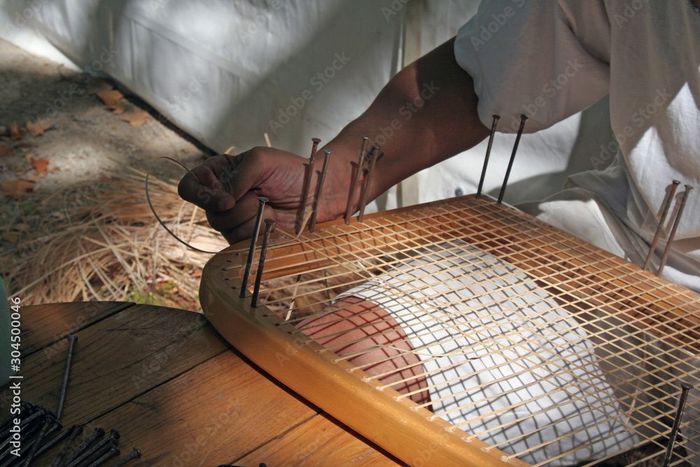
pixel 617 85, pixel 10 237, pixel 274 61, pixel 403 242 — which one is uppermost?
pixel 617 85

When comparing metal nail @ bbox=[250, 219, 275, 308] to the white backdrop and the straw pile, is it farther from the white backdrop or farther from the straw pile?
the straw pile

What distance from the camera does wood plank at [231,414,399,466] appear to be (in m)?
0.79

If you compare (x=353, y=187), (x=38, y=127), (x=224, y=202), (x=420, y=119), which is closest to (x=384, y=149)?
(x=420, y=119)

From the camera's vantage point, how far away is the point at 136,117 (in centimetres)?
311

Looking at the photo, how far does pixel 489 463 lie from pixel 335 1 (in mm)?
1851

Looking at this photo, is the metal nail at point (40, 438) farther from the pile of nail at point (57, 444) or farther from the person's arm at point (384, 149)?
the person's arm at point (384, 149)

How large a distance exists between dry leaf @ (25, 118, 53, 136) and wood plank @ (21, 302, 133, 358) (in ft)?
6.78

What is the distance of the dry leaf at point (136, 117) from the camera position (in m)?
3.08

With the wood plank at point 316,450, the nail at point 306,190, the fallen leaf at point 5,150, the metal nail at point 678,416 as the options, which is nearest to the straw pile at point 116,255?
the fallen leaf at point 5,150

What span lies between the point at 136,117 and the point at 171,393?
7.92ft

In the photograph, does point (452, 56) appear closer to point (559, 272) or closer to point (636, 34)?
point (636, 34)

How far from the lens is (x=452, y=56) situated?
135 cm

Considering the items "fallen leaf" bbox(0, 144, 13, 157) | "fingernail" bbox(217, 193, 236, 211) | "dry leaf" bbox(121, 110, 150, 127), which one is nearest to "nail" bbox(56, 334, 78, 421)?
"fingernail" bbox(217, 193, 236, 211)

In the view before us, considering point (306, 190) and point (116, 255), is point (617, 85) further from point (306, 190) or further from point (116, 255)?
point (116, 255)
